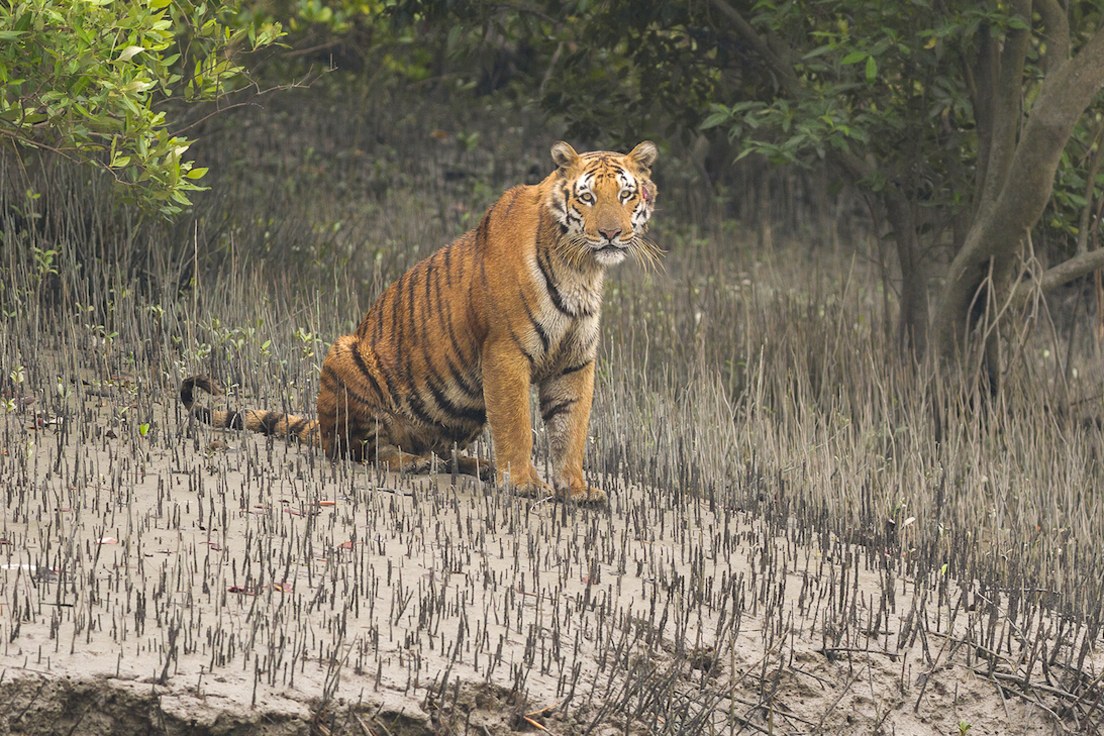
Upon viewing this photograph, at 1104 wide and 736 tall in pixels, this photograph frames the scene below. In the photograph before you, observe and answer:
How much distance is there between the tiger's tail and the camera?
23.9ft

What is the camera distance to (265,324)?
9.14 meters

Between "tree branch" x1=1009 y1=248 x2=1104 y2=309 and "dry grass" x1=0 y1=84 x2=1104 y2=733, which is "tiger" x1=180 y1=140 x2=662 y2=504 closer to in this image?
"dry grass" x1=0 y1=84 x2=1104 y2=733

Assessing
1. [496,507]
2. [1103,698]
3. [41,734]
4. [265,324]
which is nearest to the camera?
[41,734]

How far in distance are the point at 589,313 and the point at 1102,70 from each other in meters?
3.84

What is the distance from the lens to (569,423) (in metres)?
6.70

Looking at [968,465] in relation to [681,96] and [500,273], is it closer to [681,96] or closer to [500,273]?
[500,273]

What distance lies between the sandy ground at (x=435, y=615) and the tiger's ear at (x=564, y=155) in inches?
56.8

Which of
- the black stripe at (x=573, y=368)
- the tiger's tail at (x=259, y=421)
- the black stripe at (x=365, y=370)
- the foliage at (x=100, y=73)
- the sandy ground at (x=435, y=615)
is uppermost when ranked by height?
the foliage at (x=100, y=73)

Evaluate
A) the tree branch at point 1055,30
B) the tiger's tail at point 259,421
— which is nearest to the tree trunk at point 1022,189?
the tree branch at point 1055,30

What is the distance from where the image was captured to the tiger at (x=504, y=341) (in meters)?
6.51

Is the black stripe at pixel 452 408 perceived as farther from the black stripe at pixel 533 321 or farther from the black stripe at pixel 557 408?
the black stripe at pixel 533 321

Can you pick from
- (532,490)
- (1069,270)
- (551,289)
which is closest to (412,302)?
(551,289)

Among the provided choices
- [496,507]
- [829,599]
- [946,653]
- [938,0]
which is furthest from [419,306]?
[938,0]

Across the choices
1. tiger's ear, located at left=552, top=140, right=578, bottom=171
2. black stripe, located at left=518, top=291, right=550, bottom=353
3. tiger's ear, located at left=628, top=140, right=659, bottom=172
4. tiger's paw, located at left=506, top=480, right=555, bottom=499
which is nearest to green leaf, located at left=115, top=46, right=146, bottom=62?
tiger's ear, located at left=552, top=140, right=578, bottom=171
